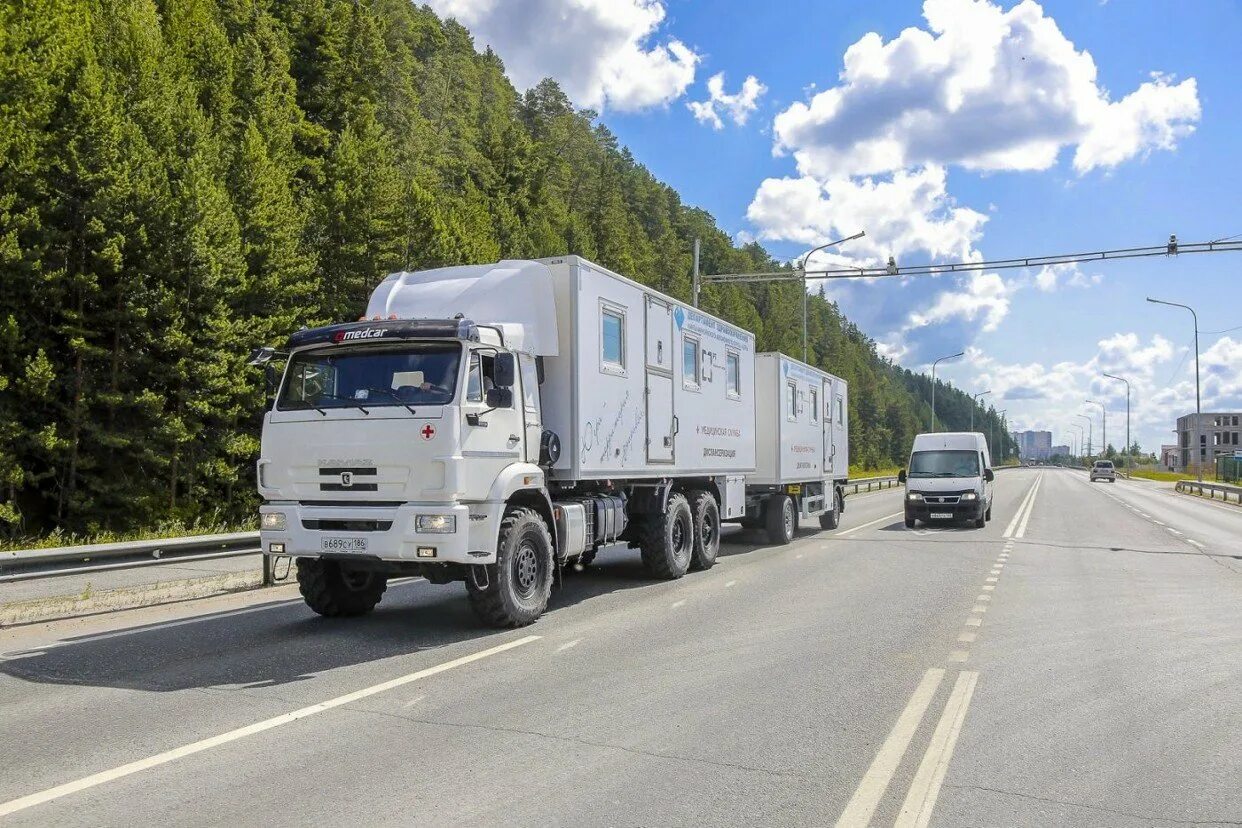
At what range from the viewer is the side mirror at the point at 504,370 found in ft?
28.4

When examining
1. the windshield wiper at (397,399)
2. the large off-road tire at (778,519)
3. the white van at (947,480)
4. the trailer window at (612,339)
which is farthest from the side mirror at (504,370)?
the white van at (947,480)

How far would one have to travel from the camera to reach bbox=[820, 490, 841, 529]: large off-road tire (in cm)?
2295

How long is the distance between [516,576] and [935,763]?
16.2 ft

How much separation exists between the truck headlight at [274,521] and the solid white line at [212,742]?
230 centimetres

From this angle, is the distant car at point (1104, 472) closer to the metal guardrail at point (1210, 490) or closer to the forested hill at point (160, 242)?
the metal guardrail at point (1210, 490)

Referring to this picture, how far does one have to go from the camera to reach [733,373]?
51.6 feet

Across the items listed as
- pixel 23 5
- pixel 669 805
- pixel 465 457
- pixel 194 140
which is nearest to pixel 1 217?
pixel 194 140

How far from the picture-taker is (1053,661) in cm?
769

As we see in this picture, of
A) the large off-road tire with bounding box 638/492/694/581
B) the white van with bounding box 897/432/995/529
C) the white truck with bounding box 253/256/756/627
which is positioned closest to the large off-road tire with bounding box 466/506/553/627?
the white truck with bounding box 253/256/756/627

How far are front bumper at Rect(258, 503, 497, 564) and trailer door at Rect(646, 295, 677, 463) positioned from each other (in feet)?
13.6

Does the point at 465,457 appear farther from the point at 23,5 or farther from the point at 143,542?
the point at 23,5

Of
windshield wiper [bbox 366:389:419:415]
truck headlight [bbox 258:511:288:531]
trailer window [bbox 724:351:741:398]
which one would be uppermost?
trailer window [bbox 724:351:741:398]

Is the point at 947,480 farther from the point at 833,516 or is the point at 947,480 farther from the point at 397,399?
the point at 397,399

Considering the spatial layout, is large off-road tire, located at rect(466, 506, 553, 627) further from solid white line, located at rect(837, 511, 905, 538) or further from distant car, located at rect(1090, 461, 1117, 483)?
distant car, located at rect(1090, 461, 1117, 483)
